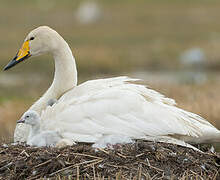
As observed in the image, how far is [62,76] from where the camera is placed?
7316mm

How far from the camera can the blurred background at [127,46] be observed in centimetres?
1180

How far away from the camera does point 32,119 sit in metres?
6.34

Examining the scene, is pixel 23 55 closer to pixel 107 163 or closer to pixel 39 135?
pixel 39 135

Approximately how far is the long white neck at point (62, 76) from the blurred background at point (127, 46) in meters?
1.71

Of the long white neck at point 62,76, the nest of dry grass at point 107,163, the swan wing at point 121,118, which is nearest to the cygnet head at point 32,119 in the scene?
A: the swan wing at point 121,118

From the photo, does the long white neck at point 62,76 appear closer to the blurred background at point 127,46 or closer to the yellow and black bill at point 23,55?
the yellow and black bill at point 23,55

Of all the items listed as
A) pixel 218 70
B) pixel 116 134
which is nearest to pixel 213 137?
pixel 116 134

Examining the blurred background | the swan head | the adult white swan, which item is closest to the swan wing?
the adult white swan

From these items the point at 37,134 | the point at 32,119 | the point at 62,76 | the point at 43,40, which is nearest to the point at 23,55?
the point at 43,40

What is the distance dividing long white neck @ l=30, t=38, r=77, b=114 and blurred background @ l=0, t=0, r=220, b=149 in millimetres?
1705

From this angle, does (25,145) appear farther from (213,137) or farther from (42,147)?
(213,137)

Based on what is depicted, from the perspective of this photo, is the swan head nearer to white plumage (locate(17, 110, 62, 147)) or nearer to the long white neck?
the long white neck

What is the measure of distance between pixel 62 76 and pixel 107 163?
221 centimetres

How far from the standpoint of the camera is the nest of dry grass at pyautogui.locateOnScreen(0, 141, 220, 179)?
17.4ft
